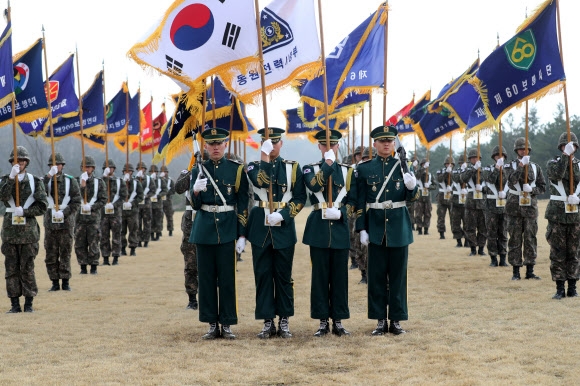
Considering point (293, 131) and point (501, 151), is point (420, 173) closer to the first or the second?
point (293, 131)

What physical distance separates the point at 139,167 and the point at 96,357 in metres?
13.7

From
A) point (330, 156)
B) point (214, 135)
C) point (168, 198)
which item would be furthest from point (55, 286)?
point (168, 198)

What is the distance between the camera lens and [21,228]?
909 centimetres

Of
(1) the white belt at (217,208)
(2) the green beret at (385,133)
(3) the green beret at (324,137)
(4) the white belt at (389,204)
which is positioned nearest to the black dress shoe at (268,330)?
(1) the white belt at (217,208)

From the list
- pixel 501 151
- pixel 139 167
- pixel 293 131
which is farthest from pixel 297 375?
pixel 139 167

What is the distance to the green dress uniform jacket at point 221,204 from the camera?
732 centimetres

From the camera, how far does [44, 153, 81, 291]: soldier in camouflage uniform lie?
Answer: 11422 millimetres

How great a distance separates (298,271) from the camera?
14.0 meters

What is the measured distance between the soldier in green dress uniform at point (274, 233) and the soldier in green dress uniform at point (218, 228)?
0.17 m

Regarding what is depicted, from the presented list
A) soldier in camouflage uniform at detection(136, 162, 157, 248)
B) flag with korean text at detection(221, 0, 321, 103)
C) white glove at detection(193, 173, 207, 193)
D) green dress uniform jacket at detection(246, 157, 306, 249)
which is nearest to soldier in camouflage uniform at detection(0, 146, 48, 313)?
white glove at detection(193, 173, 207, 193)

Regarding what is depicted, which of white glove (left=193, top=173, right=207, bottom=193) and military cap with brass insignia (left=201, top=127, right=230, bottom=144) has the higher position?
military cap with brass insignia (left=201, top=127, right=230, bottom=144)

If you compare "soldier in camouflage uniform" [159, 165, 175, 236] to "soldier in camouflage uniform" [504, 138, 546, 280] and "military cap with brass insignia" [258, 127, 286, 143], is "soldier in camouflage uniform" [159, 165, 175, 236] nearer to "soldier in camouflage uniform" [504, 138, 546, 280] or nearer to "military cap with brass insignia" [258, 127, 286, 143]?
"soldier in camouflage uniform" [504, 138, 546, 280]

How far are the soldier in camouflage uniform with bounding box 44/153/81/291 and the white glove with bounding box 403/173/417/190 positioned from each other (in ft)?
20.7

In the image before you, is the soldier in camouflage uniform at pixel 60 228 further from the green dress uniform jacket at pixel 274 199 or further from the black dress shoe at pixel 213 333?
the green dress uniform jacket at pixel 274 199
